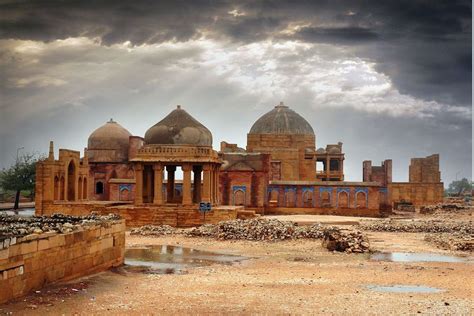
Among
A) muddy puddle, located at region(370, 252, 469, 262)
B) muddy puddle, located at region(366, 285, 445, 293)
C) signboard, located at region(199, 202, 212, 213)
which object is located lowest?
muddy puddle, located at region(370, 252, 469, 262)

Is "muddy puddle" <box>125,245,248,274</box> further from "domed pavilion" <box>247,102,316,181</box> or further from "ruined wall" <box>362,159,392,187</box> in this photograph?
"ruined wall" <box>362,159,392,187</box>

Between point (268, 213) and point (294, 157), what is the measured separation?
11.9 metres

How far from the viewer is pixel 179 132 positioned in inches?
1337

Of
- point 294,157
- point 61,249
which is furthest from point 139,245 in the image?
point 294,157

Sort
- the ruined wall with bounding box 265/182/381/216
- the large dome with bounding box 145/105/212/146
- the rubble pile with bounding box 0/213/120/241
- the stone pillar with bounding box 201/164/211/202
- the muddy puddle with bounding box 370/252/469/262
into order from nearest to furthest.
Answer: the rubble pile with bounding box 0/213/120/241, the muddy puddle with bounding box 370/252/469/262, the stone pillar with bounding box 201/164/211/202, the large dome with bounding box 145/105/212/146, the ruined wall with bounding box 265/182/381/216

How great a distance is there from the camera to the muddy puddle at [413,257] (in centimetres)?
1915

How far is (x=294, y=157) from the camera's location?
52.1 m

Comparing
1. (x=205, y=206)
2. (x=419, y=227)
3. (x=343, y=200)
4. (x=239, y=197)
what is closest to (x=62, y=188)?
(x=205, y=206)

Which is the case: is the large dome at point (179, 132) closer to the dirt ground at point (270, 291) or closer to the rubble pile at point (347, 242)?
the rubble pile at point (347, 242)

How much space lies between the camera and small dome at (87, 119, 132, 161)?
155 ft

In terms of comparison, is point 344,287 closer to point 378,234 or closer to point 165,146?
point 378,234

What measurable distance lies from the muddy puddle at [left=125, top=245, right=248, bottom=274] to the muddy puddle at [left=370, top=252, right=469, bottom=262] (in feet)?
14.8

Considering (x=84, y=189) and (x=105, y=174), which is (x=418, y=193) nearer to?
(x=105, y=174)

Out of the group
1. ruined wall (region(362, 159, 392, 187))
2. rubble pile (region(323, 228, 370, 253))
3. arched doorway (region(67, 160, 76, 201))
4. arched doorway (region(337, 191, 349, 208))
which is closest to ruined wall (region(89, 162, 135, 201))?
arched doorway (region(67, 160, 76, 201))
